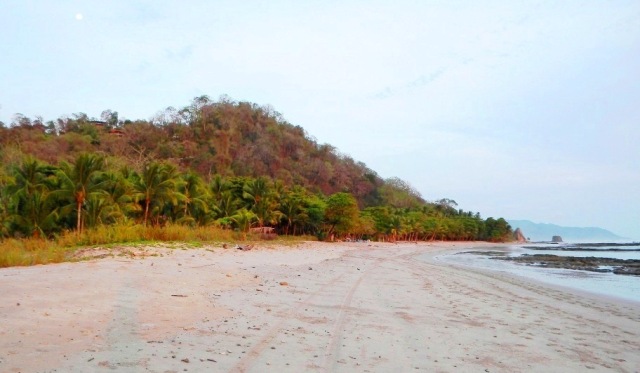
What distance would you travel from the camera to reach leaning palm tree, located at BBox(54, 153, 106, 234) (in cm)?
2797

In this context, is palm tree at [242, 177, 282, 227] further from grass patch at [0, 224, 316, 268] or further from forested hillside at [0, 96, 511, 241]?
grass patch at [0, 224, 316, 268]

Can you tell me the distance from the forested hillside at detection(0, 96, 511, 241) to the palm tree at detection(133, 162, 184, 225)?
8 centimetres

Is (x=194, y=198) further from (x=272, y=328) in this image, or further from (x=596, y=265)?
(x=272, y=328)

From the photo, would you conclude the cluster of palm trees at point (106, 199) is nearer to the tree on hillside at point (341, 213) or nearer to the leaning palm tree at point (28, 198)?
the leaning palm tree at point (28, 198)

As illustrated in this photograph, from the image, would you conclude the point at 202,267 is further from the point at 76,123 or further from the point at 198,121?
the point at 198,121

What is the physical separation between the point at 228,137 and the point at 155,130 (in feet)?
45.7

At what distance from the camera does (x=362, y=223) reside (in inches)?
2279

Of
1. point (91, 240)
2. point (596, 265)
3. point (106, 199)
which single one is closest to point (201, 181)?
point (106, 199)

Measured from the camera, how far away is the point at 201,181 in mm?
40750

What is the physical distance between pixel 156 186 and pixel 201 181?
7201 millimetres

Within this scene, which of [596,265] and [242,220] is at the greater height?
[242,220]

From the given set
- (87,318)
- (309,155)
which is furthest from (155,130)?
(87,318)

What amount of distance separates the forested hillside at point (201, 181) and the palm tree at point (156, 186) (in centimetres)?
8

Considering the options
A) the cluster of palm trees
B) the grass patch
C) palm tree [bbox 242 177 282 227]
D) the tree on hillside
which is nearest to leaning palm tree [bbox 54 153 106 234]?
Answer: the cluster of palm trees
